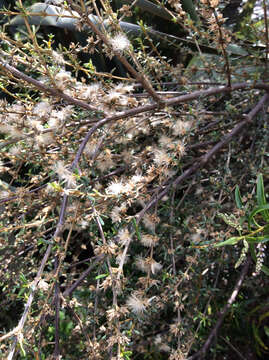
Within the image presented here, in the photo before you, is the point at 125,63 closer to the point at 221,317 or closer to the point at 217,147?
the point at 217,147

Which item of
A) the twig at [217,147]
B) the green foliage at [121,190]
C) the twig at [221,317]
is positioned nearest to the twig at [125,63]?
the green foliage at [121,190]

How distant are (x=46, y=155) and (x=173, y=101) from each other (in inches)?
11.1

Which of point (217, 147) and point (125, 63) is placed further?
point (217, 147)

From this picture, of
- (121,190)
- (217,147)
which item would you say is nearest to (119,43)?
(121,190)

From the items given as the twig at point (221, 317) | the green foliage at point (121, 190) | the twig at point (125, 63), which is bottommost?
the twig at point (221, 317)

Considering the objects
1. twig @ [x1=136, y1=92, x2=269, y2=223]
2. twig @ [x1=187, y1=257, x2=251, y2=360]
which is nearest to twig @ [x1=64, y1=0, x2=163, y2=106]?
twig @ [x1=136, y1=92, x2=269, y2=223]

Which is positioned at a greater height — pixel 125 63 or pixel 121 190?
pixel 125 63

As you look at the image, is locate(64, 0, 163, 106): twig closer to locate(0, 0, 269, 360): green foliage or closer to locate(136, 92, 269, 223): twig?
locate(0, 0, 269, 360): green foliage

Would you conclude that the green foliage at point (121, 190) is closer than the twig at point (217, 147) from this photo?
Yes

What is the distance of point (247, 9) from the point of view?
3.81 ft

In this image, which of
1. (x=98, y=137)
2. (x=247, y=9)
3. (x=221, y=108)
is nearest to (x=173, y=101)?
(x=98, y=137)

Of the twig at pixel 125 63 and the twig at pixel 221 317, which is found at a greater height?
the twig at pixel 125 63

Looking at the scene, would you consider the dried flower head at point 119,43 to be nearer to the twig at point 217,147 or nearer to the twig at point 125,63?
the twig at point 125,63

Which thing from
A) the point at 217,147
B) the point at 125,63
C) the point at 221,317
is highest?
the point at 125,63
